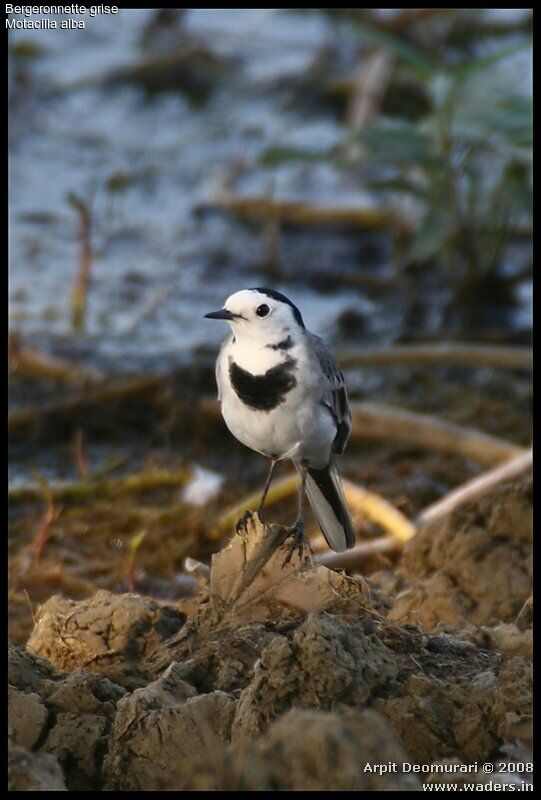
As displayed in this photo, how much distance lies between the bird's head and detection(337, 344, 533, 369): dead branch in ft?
10.2

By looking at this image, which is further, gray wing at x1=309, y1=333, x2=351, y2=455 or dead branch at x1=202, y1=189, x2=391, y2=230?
dead branch at x1=202, y1=189, x2=391, y2=230

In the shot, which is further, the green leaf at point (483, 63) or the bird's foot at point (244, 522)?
the green leaf at point (483, 63)

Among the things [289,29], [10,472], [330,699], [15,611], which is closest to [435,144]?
[10,472]

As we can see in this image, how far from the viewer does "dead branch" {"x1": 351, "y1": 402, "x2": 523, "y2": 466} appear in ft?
24.3

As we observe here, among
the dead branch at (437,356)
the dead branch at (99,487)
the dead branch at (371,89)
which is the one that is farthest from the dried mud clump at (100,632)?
the dead branch at (371,89)

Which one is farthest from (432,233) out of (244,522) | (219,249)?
(244,522)

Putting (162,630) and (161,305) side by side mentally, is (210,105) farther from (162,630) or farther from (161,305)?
(162,630)

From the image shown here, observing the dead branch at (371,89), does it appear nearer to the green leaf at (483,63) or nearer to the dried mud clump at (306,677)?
the green leaf at (483,63)

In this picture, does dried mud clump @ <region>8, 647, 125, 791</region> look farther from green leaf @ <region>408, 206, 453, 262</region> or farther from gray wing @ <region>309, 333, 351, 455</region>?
green leaf @ <region>408, 206, 453, 262</region>

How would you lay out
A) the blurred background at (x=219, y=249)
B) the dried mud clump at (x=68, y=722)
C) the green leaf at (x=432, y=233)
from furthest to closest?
1. the green leaf at (x=432, y=233)
2. the blurred background at (x=219, y=249)
3. the dried mud clump at (x=68, y=722)

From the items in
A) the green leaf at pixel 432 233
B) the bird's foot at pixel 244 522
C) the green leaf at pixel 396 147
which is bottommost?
the bird's foot at pixel 244 522

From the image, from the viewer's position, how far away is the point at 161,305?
9.68 m

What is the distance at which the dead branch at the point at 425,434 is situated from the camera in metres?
7.40

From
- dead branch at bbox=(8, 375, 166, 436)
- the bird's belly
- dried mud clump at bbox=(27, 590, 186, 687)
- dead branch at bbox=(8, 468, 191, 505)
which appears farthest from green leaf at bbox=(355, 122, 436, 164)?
dried mud clump at bbox=(27, 590, 186, 687)
